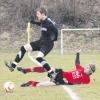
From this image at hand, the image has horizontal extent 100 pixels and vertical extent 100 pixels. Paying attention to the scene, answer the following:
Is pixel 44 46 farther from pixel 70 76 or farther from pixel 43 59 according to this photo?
pixel 70 76

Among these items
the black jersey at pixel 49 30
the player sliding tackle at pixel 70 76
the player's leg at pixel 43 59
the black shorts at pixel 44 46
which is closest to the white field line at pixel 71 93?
the player sliding tackle at pixel 70 76

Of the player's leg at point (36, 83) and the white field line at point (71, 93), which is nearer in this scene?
the white field line at point (71, 93)

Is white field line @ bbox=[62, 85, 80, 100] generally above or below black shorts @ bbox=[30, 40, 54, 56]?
below

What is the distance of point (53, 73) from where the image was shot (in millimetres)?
12180

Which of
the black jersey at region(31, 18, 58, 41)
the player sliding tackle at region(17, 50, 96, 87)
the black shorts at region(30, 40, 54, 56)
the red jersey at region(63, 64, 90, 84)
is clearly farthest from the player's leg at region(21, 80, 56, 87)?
the black jersey at region(31, 18, 58, 41)

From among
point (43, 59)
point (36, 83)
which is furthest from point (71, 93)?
point (43, 59)

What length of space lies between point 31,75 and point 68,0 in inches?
1021

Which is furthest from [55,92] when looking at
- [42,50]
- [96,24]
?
[96,24]

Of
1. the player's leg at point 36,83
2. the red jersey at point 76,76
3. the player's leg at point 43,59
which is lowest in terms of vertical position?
the player's leg at point 36,83

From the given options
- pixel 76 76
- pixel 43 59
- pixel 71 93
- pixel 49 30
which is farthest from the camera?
pixel 49 30

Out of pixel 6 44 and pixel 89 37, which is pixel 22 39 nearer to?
pixel 6 44

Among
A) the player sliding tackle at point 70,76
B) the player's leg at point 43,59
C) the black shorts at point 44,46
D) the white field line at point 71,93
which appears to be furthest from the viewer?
the black shorts at point 44,46

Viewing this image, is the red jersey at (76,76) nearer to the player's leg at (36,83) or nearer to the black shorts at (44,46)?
the player's leg at (36,83)

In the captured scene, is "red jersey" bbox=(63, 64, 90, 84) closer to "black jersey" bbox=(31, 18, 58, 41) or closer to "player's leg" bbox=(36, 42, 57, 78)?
"player's leg" bbox=(36, 42, 57, 78)
